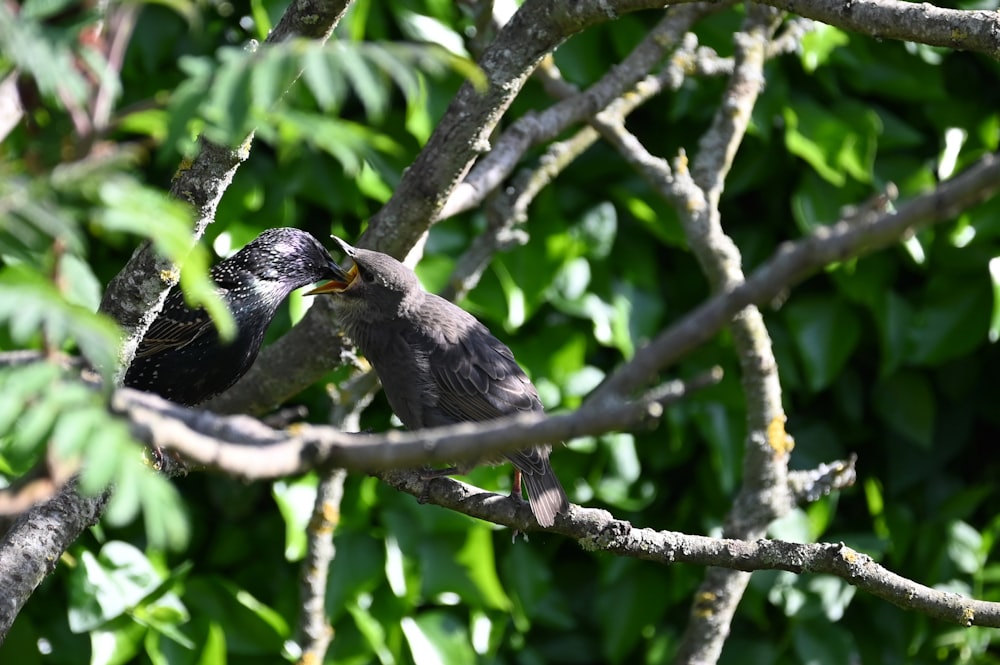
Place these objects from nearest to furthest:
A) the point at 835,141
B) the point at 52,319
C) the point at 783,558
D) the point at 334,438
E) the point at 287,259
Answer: the point at 52,319
the point at 334,438
the point at 783,558
the point at 287,259
the point at 835,141

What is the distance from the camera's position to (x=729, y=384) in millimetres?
4117

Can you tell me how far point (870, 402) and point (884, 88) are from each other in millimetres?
1203

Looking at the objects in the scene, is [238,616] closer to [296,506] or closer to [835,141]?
[296,506]

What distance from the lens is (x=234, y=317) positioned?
3531 millimetres

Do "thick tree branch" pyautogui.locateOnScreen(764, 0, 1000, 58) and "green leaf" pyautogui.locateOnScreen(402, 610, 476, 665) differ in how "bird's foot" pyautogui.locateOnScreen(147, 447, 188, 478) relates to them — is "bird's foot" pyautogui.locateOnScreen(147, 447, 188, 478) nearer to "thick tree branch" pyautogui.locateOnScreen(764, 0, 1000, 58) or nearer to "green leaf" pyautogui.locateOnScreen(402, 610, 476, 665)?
"green leaf" pyautogui.locateOnScreen(402, 610, 476, 665)

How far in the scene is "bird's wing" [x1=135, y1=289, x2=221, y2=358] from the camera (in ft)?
11.7

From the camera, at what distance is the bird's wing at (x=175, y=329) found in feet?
11.7

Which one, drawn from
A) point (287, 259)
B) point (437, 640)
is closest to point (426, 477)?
point (287, 259)

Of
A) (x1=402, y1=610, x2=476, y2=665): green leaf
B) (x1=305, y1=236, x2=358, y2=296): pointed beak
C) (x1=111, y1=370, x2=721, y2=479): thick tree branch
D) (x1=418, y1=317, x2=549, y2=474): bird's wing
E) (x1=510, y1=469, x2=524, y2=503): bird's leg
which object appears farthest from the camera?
(x1=402, y1=610, x2=476, y2=665): green leaf

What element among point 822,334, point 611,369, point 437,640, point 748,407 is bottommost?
point 437,640

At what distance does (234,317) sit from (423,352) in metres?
0.63

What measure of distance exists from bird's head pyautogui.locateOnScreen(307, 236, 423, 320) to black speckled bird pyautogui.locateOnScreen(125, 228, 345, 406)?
0.18 meters

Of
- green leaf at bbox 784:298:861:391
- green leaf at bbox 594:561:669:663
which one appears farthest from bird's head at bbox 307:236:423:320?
green leaf at bbox 784:298:861:391

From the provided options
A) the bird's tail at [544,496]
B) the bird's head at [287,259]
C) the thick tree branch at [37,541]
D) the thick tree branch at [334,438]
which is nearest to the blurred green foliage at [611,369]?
the bird's head at [287,259]
